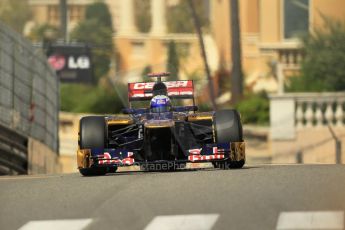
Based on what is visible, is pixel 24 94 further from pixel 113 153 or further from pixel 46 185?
pixel 46 185

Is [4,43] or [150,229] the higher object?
[4,43]

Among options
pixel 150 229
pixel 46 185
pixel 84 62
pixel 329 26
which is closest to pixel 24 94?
pixel 46 185

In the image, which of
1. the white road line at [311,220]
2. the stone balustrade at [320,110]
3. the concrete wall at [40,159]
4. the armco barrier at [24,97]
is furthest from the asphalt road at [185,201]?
the stone balustrade at [320,110]

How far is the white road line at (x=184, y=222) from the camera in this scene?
14.8 m

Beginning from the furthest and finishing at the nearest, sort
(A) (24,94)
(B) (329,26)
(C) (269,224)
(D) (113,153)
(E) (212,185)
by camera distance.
Result: (B) (329,26) < (A) (24,94) < (D) (113,153) < (E) (212,185) < (C) (269,224)

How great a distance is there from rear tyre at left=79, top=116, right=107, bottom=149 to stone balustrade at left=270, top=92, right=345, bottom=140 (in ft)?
76.7

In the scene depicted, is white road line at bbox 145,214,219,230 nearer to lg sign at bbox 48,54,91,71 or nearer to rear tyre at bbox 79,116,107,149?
rear tyre at bbox 79,116,107,149

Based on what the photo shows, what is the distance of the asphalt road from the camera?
1506cm

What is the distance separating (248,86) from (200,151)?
172ft

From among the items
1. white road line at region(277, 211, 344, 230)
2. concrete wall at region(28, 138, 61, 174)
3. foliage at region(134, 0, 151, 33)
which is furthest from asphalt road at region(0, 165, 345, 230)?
foliage at region(134, 0, 151, 33)

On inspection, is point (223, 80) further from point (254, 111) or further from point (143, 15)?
point (143, 15)

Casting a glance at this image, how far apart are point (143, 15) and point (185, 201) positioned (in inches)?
4413

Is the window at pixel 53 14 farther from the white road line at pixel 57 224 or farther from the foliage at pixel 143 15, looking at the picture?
the white road line at pixel 57 224

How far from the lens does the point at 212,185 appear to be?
17953mm
